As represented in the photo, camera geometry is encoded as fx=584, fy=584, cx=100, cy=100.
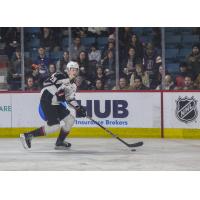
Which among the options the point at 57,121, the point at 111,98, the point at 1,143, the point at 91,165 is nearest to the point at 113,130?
the point at 111,98

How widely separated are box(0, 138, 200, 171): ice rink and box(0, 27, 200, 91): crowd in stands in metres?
1.14

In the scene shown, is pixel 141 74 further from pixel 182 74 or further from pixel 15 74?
pixel 15 74

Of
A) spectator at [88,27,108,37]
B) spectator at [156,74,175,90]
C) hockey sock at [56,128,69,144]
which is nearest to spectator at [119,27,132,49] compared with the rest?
spectator at [88,27,108,37]

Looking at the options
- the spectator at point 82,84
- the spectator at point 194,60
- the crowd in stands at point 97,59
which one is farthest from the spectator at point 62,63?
the spectator at point 194,60

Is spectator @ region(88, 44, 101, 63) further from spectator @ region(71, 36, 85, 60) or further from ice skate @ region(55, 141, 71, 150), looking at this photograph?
ice skate @ region(55, 141, 71, 150)

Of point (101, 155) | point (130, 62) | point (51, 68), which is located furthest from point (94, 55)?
point (101, 155)

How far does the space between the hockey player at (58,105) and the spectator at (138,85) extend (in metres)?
1.26

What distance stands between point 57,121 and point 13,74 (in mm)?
1860

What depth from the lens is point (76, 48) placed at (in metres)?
10.2

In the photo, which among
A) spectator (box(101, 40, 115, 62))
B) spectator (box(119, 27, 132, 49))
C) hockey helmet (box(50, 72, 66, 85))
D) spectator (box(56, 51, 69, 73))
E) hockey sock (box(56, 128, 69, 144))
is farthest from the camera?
spectator (box(119, 27, 132, 49))

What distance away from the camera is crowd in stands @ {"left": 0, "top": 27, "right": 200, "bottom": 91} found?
968 centimetres

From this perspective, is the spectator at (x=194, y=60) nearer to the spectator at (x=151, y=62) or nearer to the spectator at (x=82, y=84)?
the spectator at (x=151, y=62)

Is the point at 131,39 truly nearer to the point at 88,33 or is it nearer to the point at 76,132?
the point at 88,33

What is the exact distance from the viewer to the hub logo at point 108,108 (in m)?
9.35
